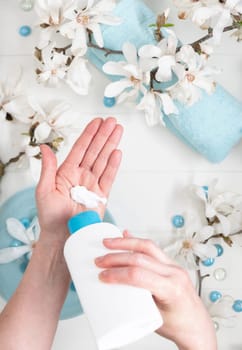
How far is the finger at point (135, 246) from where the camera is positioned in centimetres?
80

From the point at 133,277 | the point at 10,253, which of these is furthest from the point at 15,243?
the point at 133,277

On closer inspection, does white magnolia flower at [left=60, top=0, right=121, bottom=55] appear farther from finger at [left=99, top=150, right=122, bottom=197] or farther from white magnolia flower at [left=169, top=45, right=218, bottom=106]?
finger at [left=99, top=150, right=122, bottom=197]

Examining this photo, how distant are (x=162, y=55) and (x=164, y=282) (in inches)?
20.6

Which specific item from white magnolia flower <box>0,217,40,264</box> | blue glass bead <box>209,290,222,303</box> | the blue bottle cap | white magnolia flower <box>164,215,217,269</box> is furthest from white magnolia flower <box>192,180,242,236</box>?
the blue bottle cap

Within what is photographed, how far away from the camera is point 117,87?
1.23 metres

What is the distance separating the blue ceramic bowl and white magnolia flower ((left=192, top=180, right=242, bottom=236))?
0.22 metres

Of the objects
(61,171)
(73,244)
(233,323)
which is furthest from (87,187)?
(233,323)

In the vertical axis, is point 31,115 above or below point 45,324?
above

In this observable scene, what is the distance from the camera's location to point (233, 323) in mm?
1349

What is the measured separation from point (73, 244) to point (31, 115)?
0.52m

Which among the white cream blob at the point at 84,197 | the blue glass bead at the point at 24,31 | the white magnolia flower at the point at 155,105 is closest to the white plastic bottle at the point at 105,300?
the white cream blob at the point at 84,197

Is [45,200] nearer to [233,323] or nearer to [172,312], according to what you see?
[172,312]

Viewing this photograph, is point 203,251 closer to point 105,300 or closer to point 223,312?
point 223,312

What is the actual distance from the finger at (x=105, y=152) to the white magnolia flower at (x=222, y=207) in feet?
1.07
